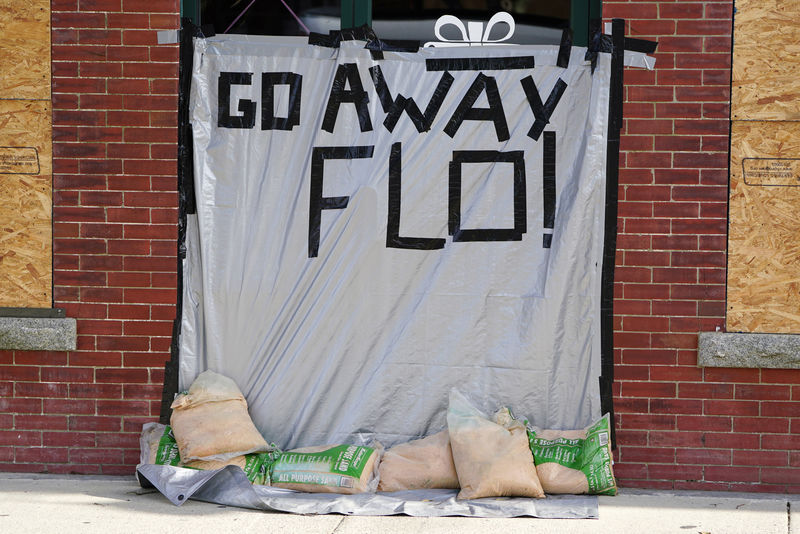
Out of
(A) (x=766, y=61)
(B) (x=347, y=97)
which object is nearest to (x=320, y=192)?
(B) (x=347, y=97)

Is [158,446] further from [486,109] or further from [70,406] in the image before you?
[486,109]

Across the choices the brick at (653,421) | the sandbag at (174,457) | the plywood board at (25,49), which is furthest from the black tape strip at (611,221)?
the plywood board at (25,49)

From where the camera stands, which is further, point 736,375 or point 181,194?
point 181,194

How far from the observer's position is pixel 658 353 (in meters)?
5.16

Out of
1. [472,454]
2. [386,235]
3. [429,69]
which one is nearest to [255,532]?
[472,454]

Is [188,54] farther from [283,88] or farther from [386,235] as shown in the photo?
[386,235]

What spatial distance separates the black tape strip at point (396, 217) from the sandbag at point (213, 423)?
127 cm

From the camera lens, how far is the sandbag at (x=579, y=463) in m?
4.86

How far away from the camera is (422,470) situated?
500 centimetres

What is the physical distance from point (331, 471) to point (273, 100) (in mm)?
2172

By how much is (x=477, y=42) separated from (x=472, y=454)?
2426mm

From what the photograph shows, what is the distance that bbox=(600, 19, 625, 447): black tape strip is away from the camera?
202 inches

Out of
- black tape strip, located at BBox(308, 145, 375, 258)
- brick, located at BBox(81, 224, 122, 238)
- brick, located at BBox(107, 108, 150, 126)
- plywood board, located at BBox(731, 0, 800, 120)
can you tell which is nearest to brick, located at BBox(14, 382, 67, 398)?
brick, located at BBox(81, 224, 122, 238)

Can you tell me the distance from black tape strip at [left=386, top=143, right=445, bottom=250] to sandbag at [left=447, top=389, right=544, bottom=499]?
3.27ft
